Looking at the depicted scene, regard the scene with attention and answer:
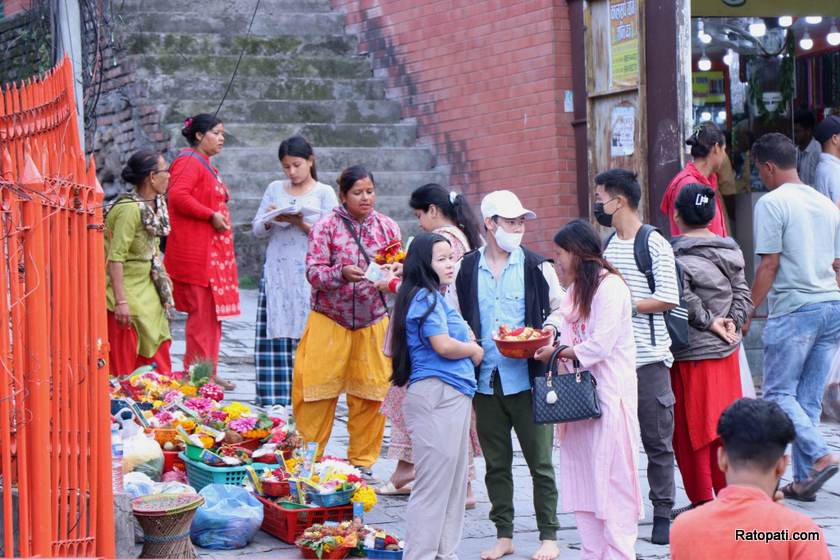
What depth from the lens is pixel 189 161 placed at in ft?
31.6

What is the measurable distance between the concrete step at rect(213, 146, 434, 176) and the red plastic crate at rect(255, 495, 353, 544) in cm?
826

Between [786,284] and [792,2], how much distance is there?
623 centimetres

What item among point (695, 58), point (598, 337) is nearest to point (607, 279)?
point (598, 337)

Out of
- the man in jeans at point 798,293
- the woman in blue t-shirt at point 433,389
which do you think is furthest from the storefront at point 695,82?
the woman in blue t-shirt at point 433,389

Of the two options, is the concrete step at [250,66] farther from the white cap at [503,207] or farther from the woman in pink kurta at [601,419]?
the woman in pink kurta at [601,419]

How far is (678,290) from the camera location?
6688mm

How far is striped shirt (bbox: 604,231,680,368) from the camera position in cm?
661

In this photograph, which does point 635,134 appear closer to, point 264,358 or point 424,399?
point 264,358

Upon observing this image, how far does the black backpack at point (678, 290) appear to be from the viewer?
6656 mm

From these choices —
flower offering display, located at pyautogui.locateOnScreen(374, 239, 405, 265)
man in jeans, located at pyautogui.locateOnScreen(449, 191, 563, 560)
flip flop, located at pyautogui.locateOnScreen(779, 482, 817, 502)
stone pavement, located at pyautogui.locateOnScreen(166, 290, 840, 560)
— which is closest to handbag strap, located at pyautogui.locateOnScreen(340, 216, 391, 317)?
flower offering display, located at pyautogui.locateOnScreen(374, 239, 405, 265)

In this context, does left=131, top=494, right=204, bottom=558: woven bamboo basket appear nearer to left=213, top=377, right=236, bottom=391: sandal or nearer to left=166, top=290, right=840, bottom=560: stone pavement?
left=166, top=290, right=840, bottom=560: stone pavement

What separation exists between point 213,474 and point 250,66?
9.81 metres

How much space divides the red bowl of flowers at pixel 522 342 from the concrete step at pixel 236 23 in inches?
427

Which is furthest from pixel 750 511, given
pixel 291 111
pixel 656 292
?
pixel 291 111
